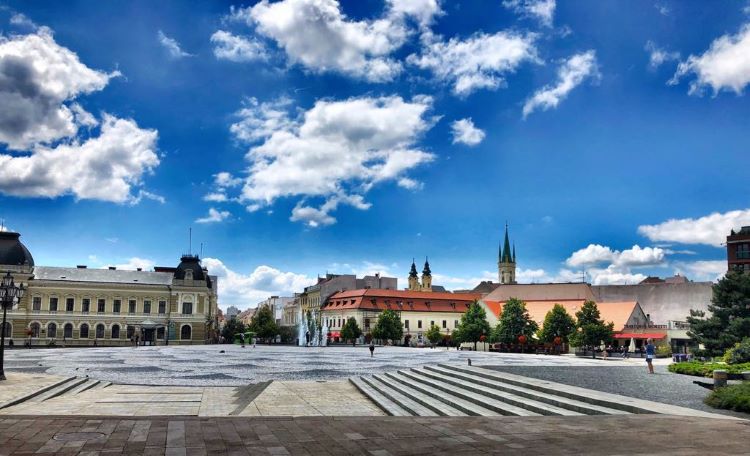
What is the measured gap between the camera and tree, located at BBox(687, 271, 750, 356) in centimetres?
3453

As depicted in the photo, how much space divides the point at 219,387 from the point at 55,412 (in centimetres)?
886

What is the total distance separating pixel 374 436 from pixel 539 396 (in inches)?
261

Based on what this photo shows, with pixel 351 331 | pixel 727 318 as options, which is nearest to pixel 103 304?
pixel 351 331

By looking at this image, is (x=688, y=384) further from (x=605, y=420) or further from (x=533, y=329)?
(x=533, y=329)

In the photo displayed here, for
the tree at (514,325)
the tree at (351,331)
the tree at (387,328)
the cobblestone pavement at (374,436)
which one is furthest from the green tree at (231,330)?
the cobblestone pavement at (374,436)

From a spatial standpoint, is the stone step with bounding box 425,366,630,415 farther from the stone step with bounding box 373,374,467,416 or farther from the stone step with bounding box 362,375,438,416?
the stone step with bounding box 362,375,438,416

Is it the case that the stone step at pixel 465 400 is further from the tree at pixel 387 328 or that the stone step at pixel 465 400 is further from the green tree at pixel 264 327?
the green tree at pixel 264 327

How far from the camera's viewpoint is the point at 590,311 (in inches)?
2361

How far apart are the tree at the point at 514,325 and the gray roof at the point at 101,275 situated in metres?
49.0

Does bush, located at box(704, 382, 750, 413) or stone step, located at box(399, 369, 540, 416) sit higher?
bush, located at box(704, 382, 750, 413)

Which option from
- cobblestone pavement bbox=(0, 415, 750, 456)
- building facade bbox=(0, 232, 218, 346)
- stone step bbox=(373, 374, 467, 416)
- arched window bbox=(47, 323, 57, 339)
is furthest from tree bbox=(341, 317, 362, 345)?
cobblestone pavement bbox=(0, 415, 750, 456)

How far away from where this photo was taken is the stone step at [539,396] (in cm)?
1453

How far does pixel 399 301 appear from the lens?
106812 millimetres

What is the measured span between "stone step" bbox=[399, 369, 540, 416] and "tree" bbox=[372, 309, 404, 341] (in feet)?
207
